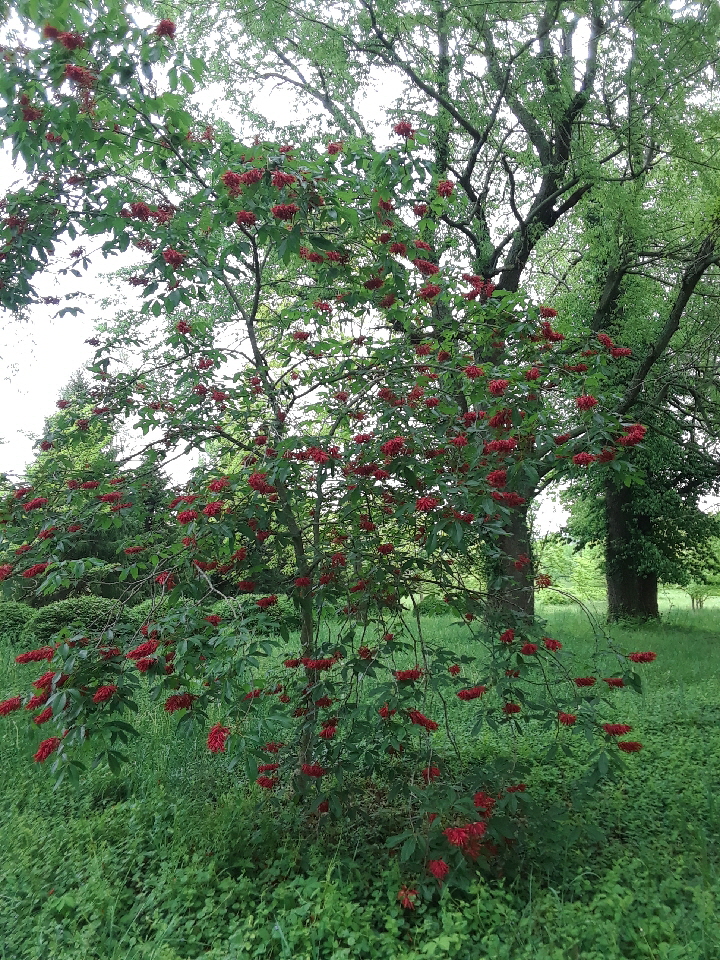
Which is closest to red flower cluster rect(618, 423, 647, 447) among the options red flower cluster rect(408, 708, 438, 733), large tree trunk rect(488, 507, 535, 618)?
large tree trunk rect(488, 507, 535, 618)

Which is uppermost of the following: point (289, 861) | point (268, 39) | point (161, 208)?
point (268, 39)

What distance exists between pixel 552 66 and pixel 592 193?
1.55m

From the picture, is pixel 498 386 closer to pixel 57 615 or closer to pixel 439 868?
pixel 439 868

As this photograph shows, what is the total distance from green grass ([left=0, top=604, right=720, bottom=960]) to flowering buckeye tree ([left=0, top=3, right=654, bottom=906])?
26cm

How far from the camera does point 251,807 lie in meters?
3.51

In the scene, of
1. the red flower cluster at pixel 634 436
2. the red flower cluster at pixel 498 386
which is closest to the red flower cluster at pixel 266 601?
the red flower cluster at pixel 498 386

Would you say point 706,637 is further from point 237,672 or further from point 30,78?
point 30,78

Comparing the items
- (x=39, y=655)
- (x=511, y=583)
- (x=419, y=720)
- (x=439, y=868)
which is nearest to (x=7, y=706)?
(x=39, y=655)

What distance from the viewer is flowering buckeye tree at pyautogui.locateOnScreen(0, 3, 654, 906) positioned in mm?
2652

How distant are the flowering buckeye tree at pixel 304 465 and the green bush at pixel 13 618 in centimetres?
448

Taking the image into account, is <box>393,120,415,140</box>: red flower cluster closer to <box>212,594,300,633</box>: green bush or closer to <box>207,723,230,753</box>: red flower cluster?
<box>212,594,300,633</box>: green bush

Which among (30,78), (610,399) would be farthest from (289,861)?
(30,78)

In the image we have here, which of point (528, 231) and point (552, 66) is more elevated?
point (552, 66)

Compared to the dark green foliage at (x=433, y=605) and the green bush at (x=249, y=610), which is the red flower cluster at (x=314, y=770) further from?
the dark green foliage at (x=433, y=605)
